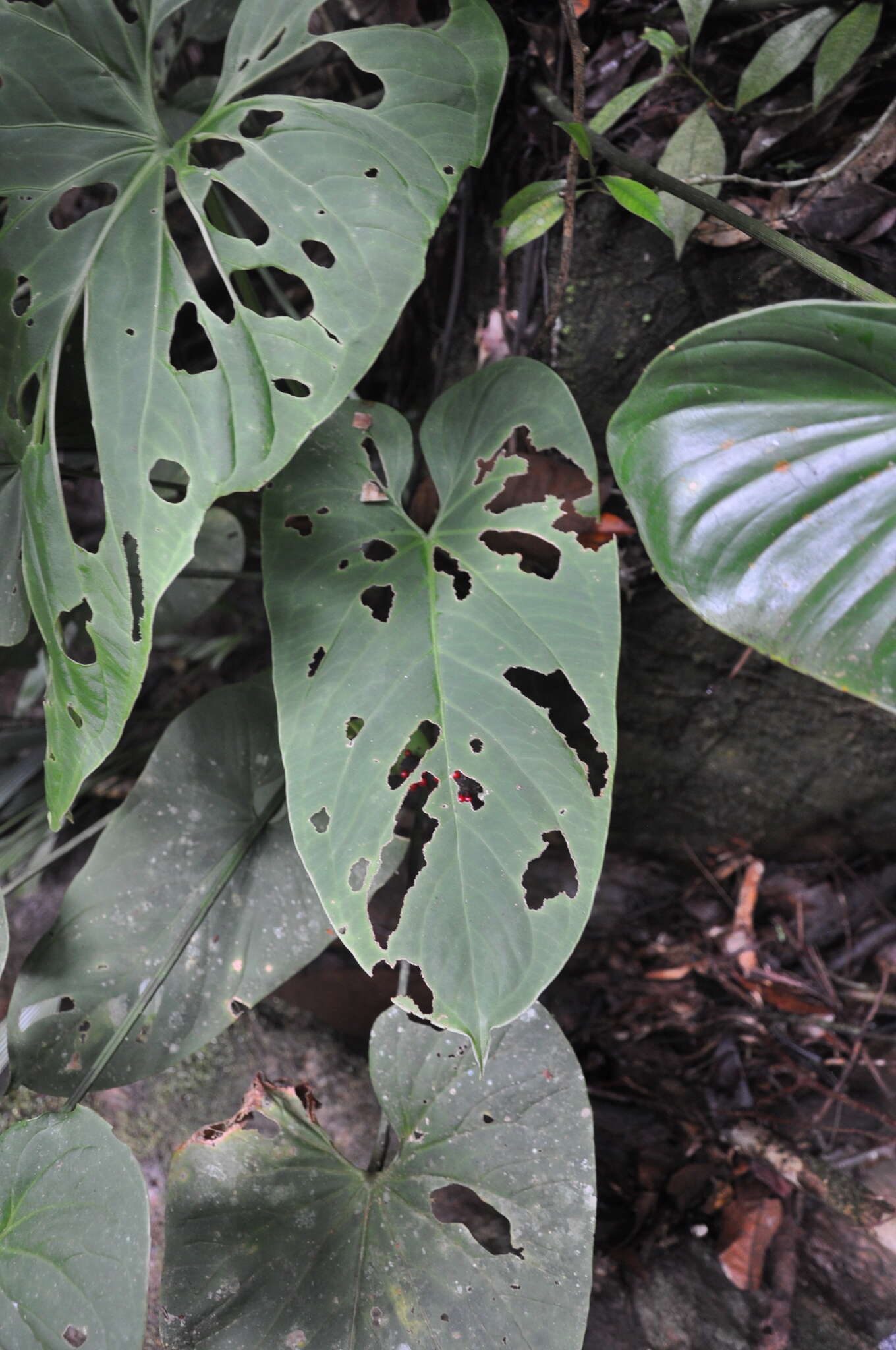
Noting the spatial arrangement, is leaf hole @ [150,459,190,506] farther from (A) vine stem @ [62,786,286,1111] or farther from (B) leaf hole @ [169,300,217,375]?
(A) vine stem @ [62,786,286,1111]

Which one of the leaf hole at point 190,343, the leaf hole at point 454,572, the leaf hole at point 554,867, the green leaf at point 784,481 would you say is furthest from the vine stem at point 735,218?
the leaf hole at point 190,343

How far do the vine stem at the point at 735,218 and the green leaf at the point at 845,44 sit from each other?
0.19 m

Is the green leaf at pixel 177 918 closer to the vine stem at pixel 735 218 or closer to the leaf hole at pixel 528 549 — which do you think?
the leaf hole at pixel 528 549

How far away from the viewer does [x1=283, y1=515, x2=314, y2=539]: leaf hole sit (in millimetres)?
938

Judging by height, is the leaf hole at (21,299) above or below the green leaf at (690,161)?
below

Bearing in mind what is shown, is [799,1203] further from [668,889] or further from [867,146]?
[867,146]

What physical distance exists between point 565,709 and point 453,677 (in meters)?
0.38

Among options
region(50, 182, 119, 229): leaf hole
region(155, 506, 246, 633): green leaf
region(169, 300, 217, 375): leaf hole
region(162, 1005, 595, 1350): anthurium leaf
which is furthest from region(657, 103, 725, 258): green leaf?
region(50, 182, 119, 229): leaf hole

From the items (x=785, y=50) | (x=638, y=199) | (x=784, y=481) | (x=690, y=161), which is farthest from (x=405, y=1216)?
(x=785, y=50)

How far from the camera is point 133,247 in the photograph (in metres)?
0.84

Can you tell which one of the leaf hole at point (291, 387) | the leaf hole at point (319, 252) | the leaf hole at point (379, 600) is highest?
the leaf hole at point (319, 252)

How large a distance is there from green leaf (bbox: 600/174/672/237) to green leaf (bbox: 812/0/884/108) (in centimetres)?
29

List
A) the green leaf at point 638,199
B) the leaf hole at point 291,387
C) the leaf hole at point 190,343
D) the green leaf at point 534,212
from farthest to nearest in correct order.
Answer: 1. the leaf hole at point 190,343
2. the green leaf at point 534,212
3. the green leaf at point 638,199
4. the leaf hole at point 291,387

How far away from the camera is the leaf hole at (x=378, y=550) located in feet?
3.17
